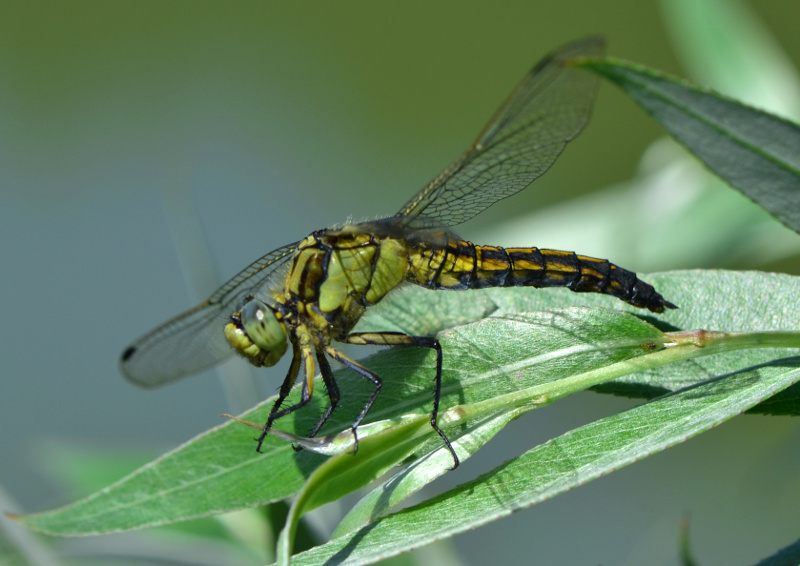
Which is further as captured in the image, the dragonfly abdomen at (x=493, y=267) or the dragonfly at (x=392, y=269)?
the dragonfly abdomen at (x=493, y=267)

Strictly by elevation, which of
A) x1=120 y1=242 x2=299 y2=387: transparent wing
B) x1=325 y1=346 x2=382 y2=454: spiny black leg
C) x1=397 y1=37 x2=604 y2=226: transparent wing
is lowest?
x1=325 y1=346 x2=382 y2=454: spiny black leg

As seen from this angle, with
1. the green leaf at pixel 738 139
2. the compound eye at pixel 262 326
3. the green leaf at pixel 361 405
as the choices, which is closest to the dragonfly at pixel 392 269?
the compound eye at pixel 262 326

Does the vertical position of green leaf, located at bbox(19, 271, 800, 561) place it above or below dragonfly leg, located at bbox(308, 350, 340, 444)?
below

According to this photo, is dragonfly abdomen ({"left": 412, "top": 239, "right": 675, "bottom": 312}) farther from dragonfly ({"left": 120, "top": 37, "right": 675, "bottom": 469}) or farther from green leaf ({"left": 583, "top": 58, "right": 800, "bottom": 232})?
green leaf ({"left": 583, "top": 58, "right": 800, "bottom": 232})

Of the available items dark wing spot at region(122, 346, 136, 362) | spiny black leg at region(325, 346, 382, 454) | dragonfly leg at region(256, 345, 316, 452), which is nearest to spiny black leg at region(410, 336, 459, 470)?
spiny black leg at region(325, 346, 382, 454)

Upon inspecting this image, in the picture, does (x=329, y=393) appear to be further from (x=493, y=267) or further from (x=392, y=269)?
(x=493, y=267)

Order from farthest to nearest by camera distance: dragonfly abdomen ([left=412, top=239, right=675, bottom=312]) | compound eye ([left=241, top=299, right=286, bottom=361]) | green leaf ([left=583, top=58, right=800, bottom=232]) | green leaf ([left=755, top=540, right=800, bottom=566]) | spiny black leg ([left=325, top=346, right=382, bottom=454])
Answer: dragonfly abdomen ([left=412, top=239, right=675, bottom=312])
compound eye ([left=241, top=299, right=286, bottom=361])
spiny black leg ([left=325, top=346, right=382, bottom=454])
green leaf ([left=755, top=540, right=800, bottom=566])
green leaf ([left=583, top=58, right=800, bottom=232])

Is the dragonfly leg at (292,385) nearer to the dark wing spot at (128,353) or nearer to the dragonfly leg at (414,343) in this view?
the dragonfly leg at (414,343)

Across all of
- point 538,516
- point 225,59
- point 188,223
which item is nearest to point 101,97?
point 225,59

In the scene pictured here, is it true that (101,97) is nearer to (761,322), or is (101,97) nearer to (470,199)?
(470,199)
